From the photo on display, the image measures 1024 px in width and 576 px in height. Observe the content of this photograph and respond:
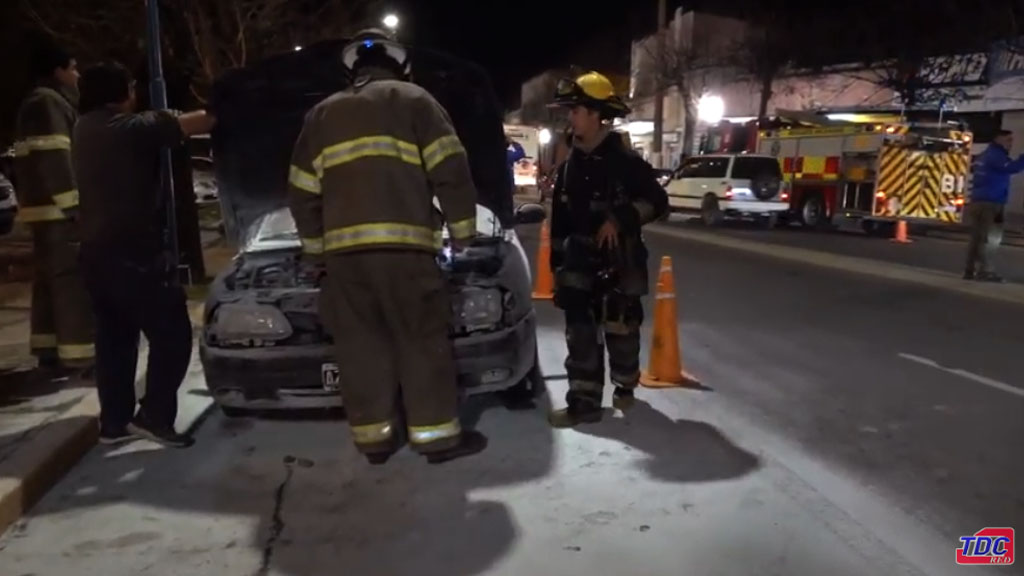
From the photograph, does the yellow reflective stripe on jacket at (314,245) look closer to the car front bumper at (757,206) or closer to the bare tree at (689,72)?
the car front bumper at (757,206)

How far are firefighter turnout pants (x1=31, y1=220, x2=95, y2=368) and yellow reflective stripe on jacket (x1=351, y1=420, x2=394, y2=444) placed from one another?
2.49 metres

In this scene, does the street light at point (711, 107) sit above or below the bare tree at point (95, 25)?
below

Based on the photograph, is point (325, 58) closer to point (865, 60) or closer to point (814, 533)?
point (814, 533)

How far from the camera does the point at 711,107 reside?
37000mm

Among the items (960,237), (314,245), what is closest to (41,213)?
(314,245)

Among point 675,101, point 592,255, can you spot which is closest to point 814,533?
point 592,255

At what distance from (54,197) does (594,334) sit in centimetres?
335

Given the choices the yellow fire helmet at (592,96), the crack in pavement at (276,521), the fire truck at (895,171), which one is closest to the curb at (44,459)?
the crack in pavement at (276,521)

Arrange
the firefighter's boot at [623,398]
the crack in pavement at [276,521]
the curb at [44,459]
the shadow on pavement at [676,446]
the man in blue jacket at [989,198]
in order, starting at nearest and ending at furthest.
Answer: the crack in pavement at [276,521] → the curb at [44,459] → the shadow on pavement at [676,446] → the firefighter's boot at [623,398] → the man in blue jacket at [989,198]

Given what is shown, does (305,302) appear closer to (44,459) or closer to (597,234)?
(44,459)

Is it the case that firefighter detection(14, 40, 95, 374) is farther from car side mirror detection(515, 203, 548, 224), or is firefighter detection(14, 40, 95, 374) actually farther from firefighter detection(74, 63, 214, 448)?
car side mirror detection(515, 203, 548, 224)

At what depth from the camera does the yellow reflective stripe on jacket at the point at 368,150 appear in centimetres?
410

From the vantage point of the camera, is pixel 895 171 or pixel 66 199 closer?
pixel 66 199

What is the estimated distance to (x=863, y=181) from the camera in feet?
66.9
